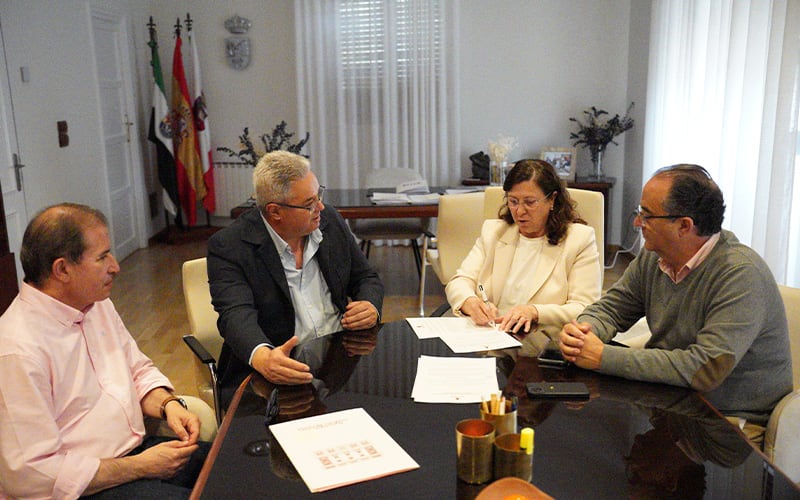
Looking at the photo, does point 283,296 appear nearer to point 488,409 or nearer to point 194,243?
point 488,409

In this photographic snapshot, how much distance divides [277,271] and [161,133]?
4717 millimetres

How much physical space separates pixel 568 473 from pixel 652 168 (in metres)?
4.27

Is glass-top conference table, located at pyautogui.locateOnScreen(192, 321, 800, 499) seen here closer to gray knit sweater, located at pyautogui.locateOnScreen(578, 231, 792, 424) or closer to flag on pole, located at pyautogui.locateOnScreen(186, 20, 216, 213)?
gray knit sweater, located at pyautogui.locateOnScreen(578, 231, 792, 424)

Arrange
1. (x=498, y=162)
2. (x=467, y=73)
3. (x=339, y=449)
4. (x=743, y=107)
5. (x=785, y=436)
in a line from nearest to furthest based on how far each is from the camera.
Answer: (x=339, y=449), (x=785, y=436), (x=743, y=107), (x=498, y=162), (x=467, y=73)

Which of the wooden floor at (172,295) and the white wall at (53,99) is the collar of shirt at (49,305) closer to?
the wooden floor at (172,295)

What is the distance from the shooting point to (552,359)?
73.8 inches

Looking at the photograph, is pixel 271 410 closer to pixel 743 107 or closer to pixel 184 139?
pixel 743 107

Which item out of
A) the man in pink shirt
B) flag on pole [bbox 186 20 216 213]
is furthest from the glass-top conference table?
flag on pole [bbox 186 20 216 213]

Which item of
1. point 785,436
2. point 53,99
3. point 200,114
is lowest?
point 785,436

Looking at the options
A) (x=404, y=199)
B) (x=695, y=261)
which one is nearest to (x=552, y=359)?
(x=695, y=261)

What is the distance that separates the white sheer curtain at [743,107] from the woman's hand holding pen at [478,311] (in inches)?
71.3

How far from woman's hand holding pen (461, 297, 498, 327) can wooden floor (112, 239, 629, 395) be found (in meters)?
1.64

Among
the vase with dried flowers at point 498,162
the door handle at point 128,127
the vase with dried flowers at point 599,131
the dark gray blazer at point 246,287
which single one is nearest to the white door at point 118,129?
the door handle at point 128,127

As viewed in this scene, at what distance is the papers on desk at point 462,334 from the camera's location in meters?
2.02
